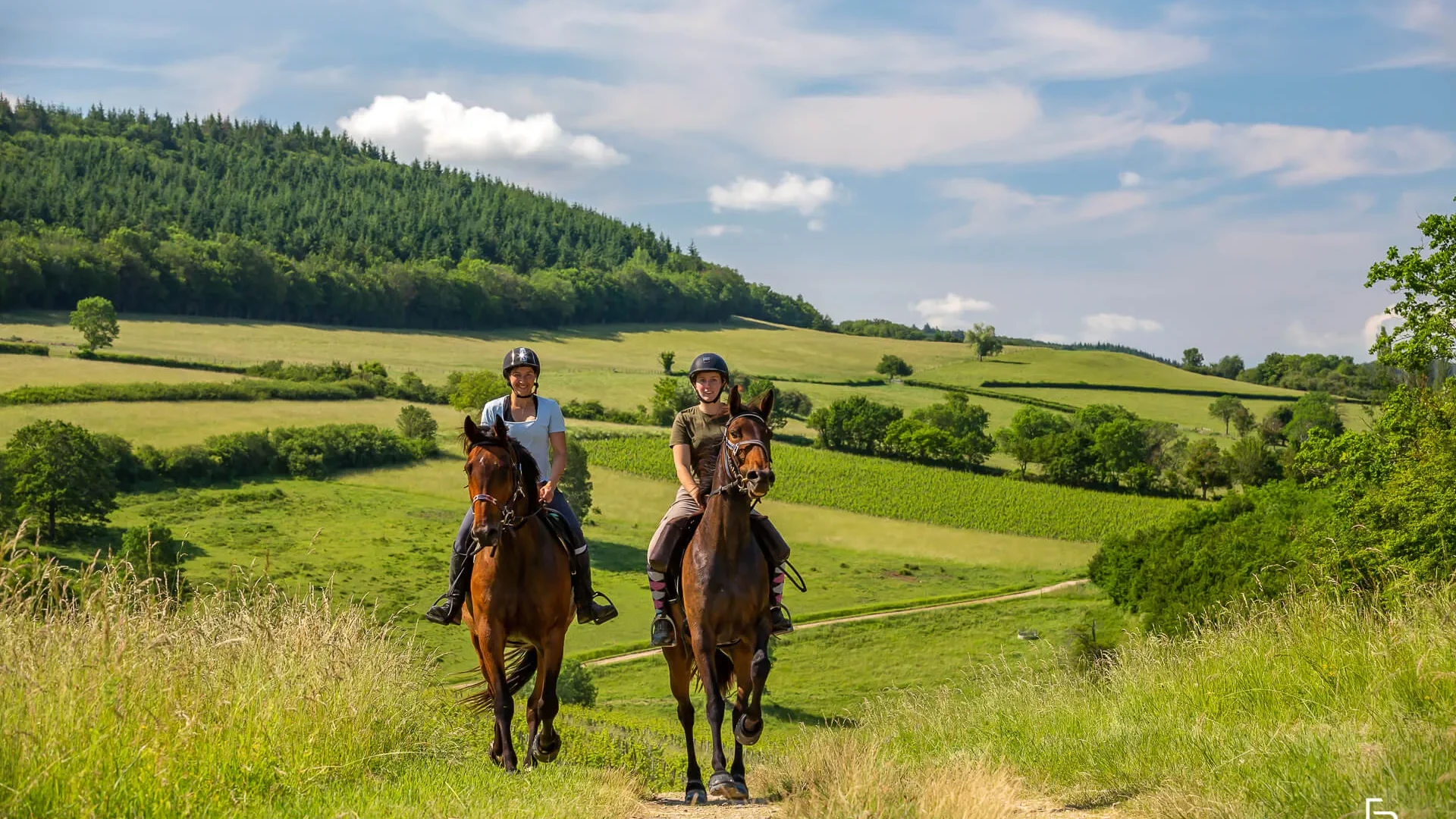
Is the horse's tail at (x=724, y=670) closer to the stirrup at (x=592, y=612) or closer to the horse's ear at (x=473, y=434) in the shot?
the stirrup at (x=592, y=612)

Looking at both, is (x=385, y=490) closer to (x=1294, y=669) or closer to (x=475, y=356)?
(x=475, y=356)

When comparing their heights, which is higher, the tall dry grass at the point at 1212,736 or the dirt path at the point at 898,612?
the tall dry grass at the point at 1212,736

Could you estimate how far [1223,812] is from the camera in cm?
629

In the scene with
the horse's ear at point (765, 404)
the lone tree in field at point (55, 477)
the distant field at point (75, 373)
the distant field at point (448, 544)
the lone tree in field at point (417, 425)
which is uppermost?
the horse's ear at point (765, 404)

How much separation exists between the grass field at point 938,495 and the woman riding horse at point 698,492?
70871 mm

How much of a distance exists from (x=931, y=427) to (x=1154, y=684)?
292 ft

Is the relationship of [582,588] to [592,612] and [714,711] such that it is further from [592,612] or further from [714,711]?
[714,711]

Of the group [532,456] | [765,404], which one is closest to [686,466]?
[765,404]

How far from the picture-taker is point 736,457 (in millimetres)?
9930

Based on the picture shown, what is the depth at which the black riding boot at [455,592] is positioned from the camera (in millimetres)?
10797

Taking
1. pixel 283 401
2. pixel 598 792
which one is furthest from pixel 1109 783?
pixel 283 401

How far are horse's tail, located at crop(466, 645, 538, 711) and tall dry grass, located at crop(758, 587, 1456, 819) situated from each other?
2716 millimetres

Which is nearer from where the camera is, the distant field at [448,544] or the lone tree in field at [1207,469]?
the distant field at [448,544]

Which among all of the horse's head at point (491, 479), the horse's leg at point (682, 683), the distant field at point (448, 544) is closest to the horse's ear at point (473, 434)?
the horse's head at point (491, 479)
